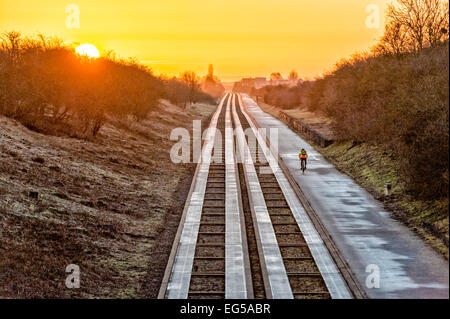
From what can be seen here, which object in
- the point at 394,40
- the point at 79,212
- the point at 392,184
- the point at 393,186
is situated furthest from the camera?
the point at 394,40

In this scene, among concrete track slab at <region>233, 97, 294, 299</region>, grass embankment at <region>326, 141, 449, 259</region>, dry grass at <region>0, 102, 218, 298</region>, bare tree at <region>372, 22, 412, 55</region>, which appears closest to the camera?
concrete track slab at <region>233, 97, 294, 299</region>

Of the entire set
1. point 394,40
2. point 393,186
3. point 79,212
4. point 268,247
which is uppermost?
point 394,40

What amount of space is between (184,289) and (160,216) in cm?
925

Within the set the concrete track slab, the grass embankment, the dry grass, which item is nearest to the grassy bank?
the grass embankment

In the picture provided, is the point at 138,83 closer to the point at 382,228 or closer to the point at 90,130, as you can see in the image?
the point at 90,130

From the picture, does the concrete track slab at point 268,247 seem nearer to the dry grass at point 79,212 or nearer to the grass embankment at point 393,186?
the dry grass at point 79,212

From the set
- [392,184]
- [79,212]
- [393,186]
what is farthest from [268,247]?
[392,184]

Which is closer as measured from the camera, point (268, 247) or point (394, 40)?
point (268, 247)

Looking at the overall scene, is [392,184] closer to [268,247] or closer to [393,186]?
[393,186]

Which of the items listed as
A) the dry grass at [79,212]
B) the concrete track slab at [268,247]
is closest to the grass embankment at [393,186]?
the concrete track slab at [268,247]

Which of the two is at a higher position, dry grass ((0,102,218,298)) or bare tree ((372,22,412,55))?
bare tree ((372,22,412,55))

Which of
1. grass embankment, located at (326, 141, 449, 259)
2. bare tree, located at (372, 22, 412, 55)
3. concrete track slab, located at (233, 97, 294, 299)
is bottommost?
concrete track slab, located at (233, 97, 294, 299)

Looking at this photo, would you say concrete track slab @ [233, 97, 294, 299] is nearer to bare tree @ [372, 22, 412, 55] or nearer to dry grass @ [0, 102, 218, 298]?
dry grass @ [0, 102, 218, 298]

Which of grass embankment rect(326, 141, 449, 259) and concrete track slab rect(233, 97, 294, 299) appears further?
grass embankment rect(326, 141, 449, 259)
